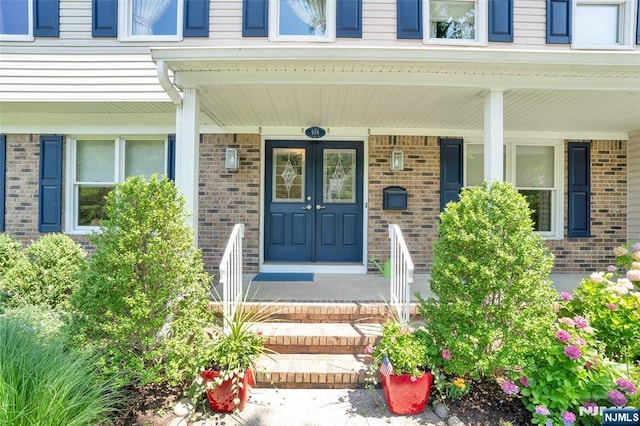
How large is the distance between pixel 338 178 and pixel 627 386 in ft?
13.1

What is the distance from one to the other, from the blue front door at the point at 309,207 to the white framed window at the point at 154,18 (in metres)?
2.08

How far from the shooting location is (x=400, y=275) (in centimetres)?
354

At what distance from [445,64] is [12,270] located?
199 inches

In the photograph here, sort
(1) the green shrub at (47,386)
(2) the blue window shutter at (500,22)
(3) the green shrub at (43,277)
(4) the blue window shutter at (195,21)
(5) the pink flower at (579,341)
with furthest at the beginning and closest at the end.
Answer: (2) the blue window shutter at (500,22), (4) the blue window shutter at (195,21), (3) the green shrub at (43,277), (5) the pink flower at (579,341), (1) the green shrub at (47,386)

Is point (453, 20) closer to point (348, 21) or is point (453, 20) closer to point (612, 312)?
point (348, 21)

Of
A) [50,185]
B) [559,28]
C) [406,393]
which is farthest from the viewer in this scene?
[50,185]

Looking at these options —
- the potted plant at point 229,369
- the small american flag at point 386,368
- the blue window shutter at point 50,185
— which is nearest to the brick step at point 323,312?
the potted plant at point 229,369

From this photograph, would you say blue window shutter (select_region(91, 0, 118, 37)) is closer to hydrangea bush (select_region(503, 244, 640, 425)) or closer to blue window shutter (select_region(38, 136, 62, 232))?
blue window shutter (select_region(38, 136, 62, 232))

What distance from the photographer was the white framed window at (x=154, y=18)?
504 cm

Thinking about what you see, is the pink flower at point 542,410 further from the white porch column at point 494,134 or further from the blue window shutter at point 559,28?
the blue window shutter at point 559,28

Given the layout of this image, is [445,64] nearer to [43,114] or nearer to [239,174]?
[239,174]

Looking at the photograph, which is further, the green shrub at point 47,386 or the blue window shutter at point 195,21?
the blue window shutter at point 195,21

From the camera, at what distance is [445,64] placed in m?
3.31

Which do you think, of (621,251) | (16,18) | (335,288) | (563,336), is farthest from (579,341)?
(16,18)
